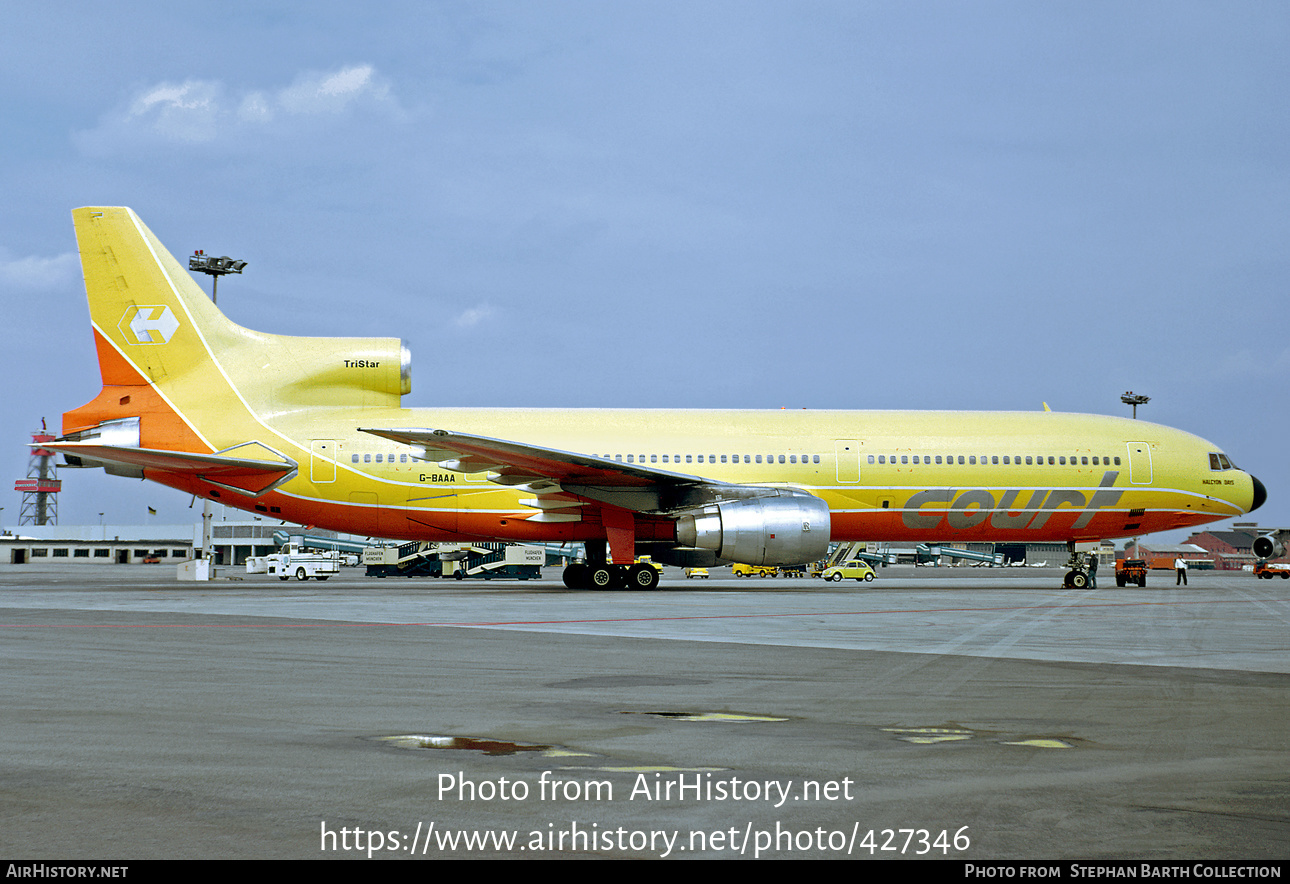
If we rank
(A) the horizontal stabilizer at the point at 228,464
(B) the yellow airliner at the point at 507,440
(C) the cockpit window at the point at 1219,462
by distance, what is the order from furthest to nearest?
(C) the cockpit window at the point at 1219,462 → (B) the yellow airliner at the point at 507,440 → (A) the horizontal stabilizer at the point at 228,464

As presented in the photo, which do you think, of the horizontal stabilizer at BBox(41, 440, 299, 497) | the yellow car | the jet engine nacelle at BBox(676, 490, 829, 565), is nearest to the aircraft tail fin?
the horizontal stabilizer at BBox(41, 440, 299, 497)

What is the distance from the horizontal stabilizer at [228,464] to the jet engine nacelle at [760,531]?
10557mm

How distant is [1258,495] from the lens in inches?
1235

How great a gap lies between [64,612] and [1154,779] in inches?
689

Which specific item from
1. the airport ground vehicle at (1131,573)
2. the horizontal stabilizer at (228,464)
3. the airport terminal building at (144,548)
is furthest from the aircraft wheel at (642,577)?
the airport terminal building at (144,548)

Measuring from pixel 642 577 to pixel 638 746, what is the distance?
21.9 m

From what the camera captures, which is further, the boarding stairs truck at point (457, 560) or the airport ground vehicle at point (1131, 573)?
the boarding stairs truck at point (457, 560)

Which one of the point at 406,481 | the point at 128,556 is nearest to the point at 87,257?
the point at 406,481

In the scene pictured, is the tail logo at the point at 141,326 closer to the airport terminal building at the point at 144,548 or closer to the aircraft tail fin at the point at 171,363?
the aircraft tail fin at the point at 171,363

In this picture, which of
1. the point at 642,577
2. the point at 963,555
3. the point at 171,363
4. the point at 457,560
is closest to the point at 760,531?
the point at 642,577

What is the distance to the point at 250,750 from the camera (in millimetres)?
5934

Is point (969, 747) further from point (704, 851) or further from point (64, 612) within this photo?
point (64, 612)

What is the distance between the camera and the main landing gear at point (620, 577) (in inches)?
1102

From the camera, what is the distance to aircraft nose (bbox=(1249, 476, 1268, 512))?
31281 mm
